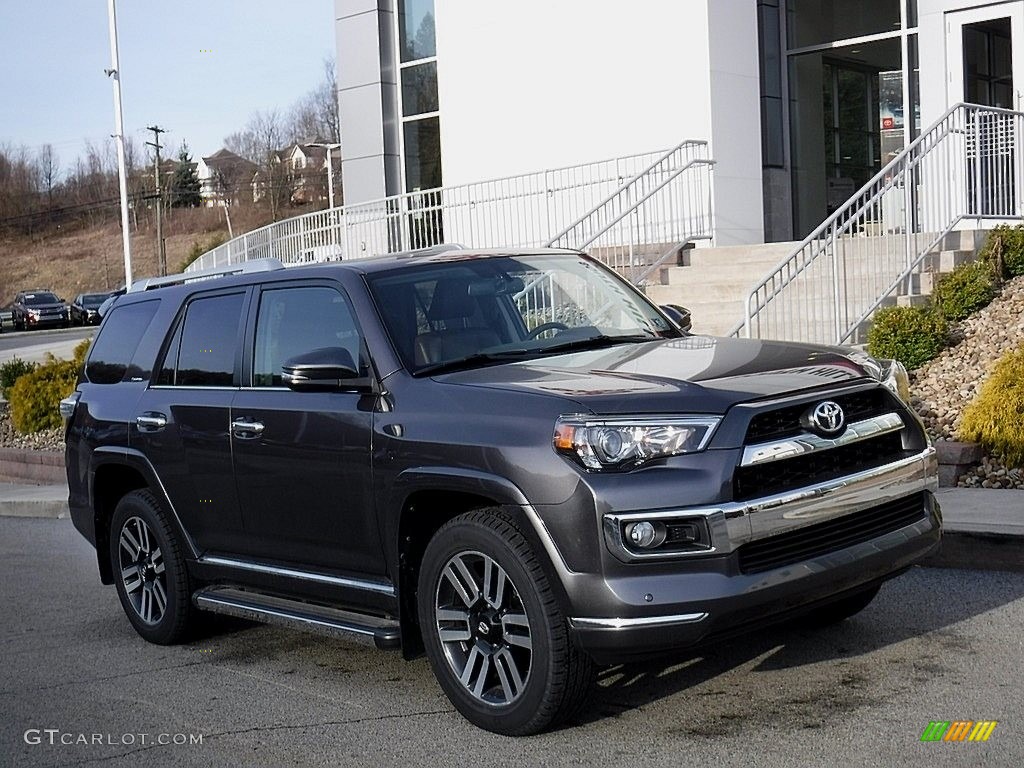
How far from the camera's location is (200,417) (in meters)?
6.59

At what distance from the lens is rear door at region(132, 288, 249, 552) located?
255 inches

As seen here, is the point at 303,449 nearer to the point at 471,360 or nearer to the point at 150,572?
the point at 471,360

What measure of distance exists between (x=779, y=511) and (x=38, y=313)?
54416 mm

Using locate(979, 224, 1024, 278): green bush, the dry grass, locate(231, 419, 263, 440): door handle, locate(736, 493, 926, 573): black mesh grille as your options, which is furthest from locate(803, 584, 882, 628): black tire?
the dry grass

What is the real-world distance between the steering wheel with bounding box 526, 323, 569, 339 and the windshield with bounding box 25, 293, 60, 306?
54295mm

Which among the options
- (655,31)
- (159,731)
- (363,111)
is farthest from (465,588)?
(363,111)

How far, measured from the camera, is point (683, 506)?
465 cm

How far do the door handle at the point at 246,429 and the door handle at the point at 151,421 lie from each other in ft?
2.36

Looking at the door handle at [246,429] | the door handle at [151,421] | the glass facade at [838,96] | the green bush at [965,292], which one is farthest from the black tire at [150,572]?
the glass facade at [838,96]

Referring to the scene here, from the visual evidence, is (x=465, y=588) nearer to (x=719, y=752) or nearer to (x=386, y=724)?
(x=386, y=724)

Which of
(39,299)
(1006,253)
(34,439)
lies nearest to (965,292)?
(1006,253)

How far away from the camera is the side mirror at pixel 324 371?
18.4ft

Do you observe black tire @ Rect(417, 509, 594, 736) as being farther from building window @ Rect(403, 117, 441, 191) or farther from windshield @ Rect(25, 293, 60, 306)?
windshield @ Rect(25, 293, 60, 306)

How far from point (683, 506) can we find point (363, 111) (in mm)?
21567
